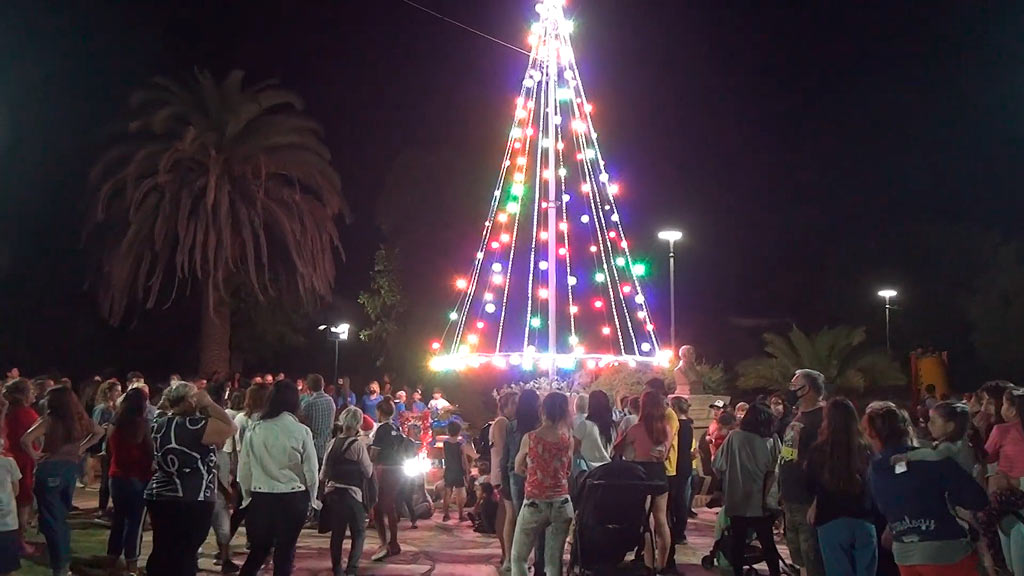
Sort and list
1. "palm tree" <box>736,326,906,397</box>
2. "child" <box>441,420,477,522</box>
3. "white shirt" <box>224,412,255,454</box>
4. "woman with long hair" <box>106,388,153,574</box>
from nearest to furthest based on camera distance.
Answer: "woman with long hair" <box>106,388,153,574</box> → "white shirt" <box>224,412,255,454</box> → "child" <box>441,420,477,522</box> → "palm tree" <box>736,326,906,397</box>

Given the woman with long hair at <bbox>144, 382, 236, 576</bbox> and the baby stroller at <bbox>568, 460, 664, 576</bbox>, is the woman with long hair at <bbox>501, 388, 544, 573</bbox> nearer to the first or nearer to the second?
the baby stroller at <bbox>568, 460, 664, 576</bbox>

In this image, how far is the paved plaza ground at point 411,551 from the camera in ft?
27.0

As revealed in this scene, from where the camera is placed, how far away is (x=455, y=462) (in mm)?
11305

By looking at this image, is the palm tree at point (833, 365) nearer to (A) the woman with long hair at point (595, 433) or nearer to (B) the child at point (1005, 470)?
(A) the woman with long hair at point (595, 433)

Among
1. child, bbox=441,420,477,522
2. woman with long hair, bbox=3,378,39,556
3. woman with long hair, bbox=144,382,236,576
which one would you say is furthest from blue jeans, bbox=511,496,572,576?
child, bbox=441,420,477,522

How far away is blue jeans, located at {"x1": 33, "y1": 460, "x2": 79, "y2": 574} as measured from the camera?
7.21m

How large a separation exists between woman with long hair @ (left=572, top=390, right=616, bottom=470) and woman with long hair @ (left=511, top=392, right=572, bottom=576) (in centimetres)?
→ 93

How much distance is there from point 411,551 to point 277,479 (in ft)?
11.6

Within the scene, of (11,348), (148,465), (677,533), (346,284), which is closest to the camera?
(148,465)

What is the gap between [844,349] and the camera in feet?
85.7

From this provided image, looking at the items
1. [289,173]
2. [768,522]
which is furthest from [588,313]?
[768,522]

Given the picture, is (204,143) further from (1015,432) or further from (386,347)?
(1015,432)

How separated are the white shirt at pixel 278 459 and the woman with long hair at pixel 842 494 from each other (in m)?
3.21

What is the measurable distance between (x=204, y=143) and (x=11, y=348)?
9.60 meters
